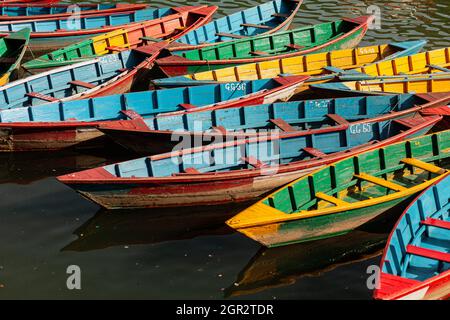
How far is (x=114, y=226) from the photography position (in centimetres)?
1716

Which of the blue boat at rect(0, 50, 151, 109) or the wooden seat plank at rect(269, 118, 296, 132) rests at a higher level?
the blue boat at rect(0, 50, 151, 109)

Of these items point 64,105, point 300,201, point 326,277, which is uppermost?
point 64,105

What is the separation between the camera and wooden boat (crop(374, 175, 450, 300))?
12.5m

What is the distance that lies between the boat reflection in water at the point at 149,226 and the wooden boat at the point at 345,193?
6.09ft

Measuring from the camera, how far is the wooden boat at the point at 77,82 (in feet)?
70.6

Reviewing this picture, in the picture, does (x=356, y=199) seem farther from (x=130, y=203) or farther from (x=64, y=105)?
(x=64, y=105)

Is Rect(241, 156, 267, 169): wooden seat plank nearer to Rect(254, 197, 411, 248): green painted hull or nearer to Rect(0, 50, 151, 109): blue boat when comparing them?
Rect(254, 197, 411, 248): green painted hull

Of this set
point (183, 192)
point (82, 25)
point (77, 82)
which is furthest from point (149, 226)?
point (82, 25)

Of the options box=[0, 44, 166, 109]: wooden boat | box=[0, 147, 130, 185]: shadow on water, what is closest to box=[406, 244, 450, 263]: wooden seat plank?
box=[0, 147, 130, 185]: shadow on water

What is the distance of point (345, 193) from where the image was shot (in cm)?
1756

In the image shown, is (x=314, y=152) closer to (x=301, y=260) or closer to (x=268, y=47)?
(x=301, y=260)

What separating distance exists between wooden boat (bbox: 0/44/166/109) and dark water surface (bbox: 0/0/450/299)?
326 cm

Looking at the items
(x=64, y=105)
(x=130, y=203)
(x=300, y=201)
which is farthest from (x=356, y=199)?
(x=64, y=105)
